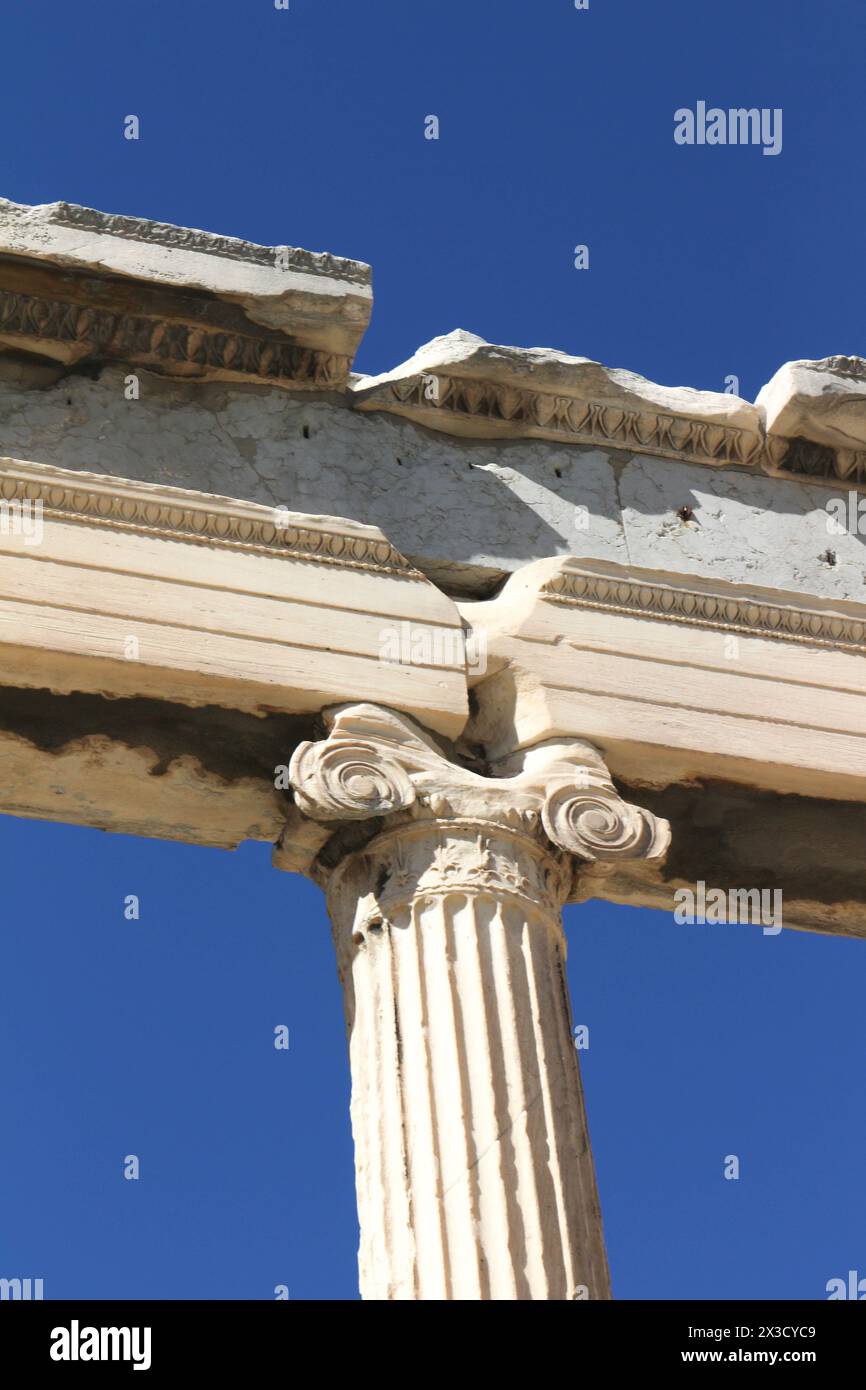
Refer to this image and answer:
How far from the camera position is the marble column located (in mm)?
8891

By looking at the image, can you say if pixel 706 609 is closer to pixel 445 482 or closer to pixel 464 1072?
pixel 445 482

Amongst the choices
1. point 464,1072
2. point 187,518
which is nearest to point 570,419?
point 187,518

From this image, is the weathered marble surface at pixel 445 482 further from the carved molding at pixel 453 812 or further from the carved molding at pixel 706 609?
the carved molding at pixel 453 812

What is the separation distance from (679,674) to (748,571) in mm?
1051

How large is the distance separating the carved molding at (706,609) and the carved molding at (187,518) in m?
0.80

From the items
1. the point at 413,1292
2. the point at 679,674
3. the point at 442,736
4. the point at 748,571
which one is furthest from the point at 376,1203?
the point at 748,571

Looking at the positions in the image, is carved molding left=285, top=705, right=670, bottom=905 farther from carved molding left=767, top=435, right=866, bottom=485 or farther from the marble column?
carved molding left=767, top=435, right=866, bottom=485

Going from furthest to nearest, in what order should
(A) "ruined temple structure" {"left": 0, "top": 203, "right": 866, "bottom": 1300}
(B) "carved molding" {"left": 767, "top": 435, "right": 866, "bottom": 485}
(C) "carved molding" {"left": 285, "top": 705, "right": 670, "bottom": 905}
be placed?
1. (B) "carved molding" {"left": 767, "top": 435, "right": 866, "bottom": 485}
2. (C) "carved molding" {"left": 285, "top": 705, "right": 670, "bottom": 905}
3. (A) "ruined temple structure" {"left": 0, "top": 203, "right": 866, "bottom": 1300}

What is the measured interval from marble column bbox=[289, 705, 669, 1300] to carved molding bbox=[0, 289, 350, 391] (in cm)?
201

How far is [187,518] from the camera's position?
10727 mm

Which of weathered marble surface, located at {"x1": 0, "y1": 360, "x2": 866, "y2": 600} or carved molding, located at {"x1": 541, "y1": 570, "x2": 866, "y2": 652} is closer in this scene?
weathered marble surface, located at {"x1": 0, "y1": 360, "x2": 866, "y2": 600}

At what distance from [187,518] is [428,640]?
47.0 inches

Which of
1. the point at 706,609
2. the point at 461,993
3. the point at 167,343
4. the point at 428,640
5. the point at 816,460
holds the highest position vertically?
the point at 167,343

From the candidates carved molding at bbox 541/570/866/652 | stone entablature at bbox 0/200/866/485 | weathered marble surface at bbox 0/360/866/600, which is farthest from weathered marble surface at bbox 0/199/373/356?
carved molding at bbox 541/570/866/652
